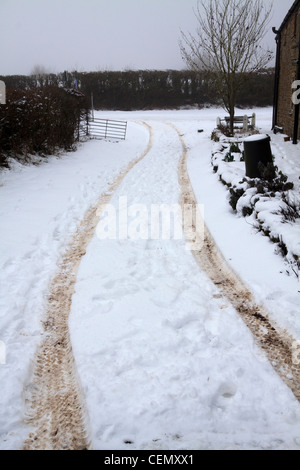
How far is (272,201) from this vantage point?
581 cm

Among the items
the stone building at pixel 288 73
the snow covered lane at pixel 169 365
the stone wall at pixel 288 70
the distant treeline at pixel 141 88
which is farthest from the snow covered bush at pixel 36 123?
the distant treeline at pixel 141 88

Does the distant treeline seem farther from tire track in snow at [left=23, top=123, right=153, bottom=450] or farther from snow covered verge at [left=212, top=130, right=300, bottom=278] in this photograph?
tire track in snow at [left=23, top=123, right=153, bottom=450]

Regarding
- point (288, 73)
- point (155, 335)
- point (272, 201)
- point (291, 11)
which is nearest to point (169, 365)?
point (155, 335)

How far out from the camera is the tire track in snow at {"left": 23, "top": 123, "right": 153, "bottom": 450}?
252cm

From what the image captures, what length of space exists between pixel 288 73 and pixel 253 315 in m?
13.6

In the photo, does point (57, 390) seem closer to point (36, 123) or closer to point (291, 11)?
point (36, 123)


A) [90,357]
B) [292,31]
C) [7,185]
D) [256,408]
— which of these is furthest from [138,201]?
[292,31]

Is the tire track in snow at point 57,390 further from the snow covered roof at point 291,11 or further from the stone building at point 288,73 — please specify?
the snow covered roof at point 291,11

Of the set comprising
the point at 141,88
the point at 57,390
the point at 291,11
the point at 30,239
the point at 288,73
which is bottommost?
the point at 57,390

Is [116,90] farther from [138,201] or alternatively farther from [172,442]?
[172,442]

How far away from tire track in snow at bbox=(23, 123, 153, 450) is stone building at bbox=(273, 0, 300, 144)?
457 inches

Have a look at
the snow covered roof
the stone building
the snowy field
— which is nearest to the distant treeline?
the stone building

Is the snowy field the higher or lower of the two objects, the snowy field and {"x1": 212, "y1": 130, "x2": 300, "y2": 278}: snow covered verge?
the lower

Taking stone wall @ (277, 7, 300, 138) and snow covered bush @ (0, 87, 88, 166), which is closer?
snow covered bush @ (0, 87, 88, 166)
